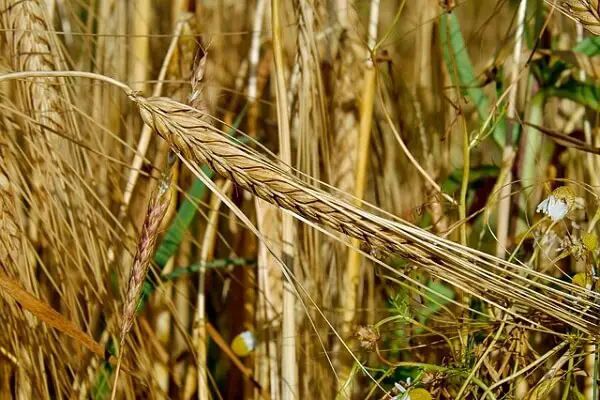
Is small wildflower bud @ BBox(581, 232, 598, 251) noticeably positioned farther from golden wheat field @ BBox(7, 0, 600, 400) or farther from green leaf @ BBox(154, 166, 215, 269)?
green leaf @ BBox(154, 166, 215, 269)

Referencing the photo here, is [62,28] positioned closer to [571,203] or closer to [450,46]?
[450,46]

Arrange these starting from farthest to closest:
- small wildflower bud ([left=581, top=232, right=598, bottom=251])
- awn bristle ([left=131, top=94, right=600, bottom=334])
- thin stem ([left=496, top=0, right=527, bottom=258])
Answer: thin stem ([left=496, top=0, right=527, bottom=258]) → small wildflower bud ([left=581, top=232, right=598, bottom=251]) → awn bristle ([left=131, top=94, right=600, bottom=334])

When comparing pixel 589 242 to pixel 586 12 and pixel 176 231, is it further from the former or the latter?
pixel 176 231

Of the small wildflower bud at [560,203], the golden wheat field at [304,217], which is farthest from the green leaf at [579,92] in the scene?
the small wildflower bud at [560,203]

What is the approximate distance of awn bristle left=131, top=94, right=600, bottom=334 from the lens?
1.51 ft

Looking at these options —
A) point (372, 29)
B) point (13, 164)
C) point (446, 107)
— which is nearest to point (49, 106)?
point (13, 164)

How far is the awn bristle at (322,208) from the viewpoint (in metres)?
0.46

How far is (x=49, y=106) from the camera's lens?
2.48 feet

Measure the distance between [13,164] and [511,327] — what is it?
0.44 meters

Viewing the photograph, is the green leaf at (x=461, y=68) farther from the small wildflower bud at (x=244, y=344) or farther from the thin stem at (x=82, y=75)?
the thin stem at (x=82, y=75)

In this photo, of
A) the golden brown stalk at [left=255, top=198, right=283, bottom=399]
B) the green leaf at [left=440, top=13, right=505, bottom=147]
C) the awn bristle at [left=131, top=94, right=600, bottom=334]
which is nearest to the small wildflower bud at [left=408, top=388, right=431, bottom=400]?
the awn bristle at [left=131, top=94, right=600, bottom=334]

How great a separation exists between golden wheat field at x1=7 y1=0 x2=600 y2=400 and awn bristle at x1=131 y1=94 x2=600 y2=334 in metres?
0.03

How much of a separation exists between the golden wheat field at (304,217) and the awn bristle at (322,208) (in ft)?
0.11

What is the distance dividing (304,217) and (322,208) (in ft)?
0.14
